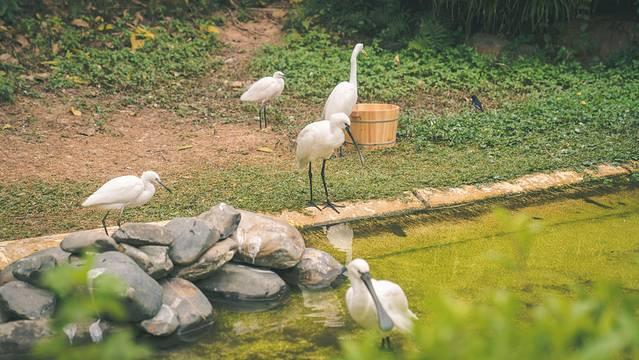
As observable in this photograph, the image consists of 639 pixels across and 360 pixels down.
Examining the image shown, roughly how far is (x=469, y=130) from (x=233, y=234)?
3881 millimetres

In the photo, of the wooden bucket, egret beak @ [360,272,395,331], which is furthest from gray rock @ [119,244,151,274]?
the wooden bucket

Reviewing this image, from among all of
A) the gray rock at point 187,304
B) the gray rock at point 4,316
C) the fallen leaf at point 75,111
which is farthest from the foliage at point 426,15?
the gray rock at point 4,316

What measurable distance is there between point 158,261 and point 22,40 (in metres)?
6.70

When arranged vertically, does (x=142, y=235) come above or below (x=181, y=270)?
above

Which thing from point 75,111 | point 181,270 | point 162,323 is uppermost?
point 75,111

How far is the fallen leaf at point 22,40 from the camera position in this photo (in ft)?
35.8

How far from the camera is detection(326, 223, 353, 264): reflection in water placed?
6410 mm

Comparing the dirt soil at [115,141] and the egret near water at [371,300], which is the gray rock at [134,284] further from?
the dirt soil at [115,141]

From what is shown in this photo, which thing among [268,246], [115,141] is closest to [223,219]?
[268,246]

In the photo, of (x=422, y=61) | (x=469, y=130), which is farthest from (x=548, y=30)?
(x=469, y=130)

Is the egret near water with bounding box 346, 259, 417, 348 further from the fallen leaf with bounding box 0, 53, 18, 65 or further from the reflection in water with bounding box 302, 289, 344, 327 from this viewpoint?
the fallen leaf with bounding box 0, 53, 18, 65

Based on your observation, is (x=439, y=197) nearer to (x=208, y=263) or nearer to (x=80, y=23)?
(x=208, y=263)

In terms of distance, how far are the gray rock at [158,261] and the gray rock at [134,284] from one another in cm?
16

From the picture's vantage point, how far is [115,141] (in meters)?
8.70
